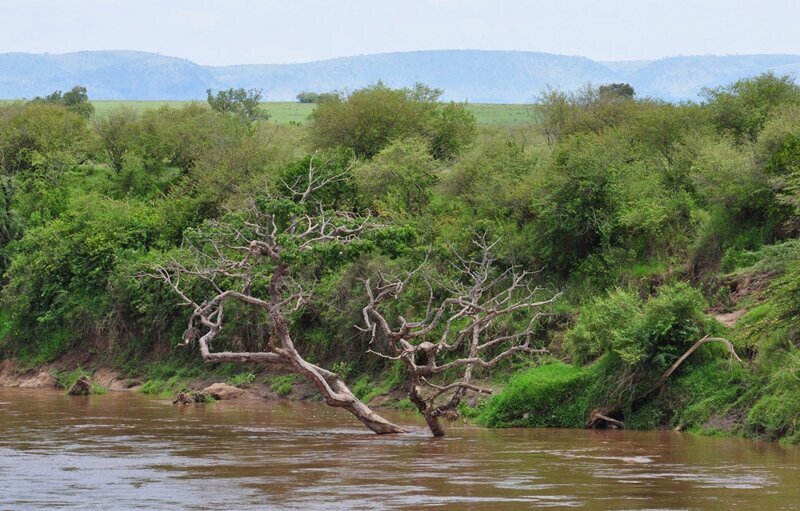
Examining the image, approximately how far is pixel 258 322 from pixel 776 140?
1871 centimetres

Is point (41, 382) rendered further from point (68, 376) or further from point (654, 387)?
point (654, 387)

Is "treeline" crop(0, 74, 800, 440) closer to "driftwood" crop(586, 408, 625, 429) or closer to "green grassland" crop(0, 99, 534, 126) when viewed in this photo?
"driftwood" crop(586, 408, 625, 429)

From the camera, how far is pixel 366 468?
25328 mm

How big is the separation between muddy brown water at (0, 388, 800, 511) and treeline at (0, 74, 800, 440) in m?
2.12

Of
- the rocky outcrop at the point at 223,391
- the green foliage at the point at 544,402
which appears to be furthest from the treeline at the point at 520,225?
the rocky outcrop at the point at 223,391

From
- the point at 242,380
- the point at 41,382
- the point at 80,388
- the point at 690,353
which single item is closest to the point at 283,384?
the point at 242,380

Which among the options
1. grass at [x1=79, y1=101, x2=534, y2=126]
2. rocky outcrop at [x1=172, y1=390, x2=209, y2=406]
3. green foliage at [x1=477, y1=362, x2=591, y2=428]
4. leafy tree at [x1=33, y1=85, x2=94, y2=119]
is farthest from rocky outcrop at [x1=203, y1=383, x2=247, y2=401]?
grass at [x1=79, y1=101, x2=534, y2=126]

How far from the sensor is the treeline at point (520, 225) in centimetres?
3231

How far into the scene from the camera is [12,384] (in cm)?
5297

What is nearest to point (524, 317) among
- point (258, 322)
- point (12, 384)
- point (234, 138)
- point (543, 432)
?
point (543, 432)

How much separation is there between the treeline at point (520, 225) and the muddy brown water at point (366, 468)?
6.95 feet

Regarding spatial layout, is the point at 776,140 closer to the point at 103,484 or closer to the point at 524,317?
the point at 524,317

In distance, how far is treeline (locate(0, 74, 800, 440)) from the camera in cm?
3231

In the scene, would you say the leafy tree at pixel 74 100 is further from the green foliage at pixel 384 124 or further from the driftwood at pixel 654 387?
the driftwood at pixel 654 387
